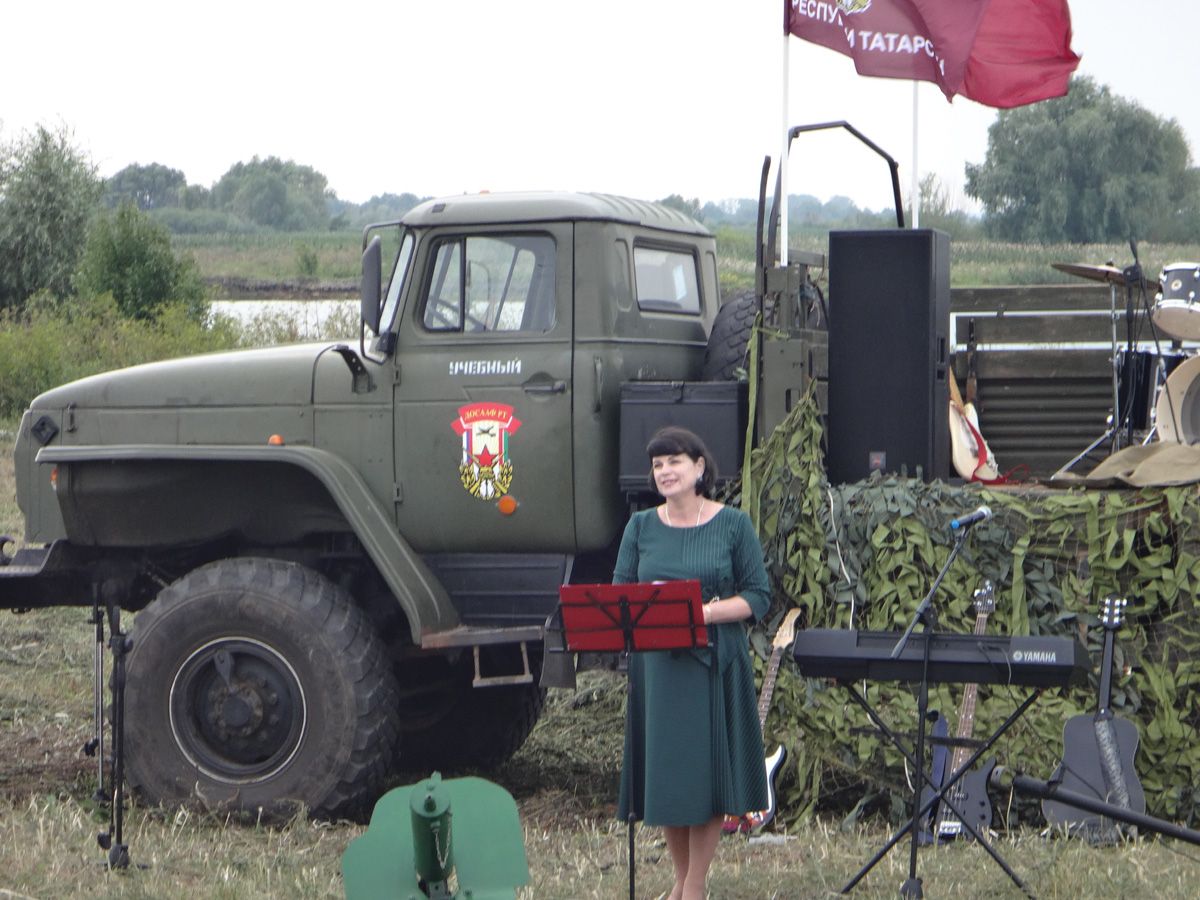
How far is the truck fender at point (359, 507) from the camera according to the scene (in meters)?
6.71

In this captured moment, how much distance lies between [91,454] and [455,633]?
174 cm

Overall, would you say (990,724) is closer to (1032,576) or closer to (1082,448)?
(1032,576)

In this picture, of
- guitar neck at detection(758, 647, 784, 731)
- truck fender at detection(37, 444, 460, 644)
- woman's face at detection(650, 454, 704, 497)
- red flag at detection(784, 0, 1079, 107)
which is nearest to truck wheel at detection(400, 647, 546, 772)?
truck fender at detection(37, 444, 460, 644)

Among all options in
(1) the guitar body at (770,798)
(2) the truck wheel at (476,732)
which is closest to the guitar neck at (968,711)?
(1) the guitar body at (770,798)

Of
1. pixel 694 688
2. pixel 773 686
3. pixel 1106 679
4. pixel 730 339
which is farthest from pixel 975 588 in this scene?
pixel 694 688

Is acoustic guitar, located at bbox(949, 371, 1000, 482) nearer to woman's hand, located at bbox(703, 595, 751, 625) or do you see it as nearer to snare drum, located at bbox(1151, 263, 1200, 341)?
snare drum, located at bbox(1151, 263, 1200, 341)

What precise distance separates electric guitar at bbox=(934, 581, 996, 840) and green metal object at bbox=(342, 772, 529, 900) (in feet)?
6.81

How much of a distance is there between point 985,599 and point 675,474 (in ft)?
5.94

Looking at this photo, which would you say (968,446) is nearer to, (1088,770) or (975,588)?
(975,588)

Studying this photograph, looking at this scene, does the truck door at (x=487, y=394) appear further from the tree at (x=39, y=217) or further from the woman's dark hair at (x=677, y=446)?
the tree at (x=39, y=217)

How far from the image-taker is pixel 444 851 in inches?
179

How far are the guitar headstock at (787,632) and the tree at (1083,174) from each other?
33.7 metres

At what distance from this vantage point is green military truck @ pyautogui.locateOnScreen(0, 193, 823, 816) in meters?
A: 6.74

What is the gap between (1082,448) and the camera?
7.50 m
